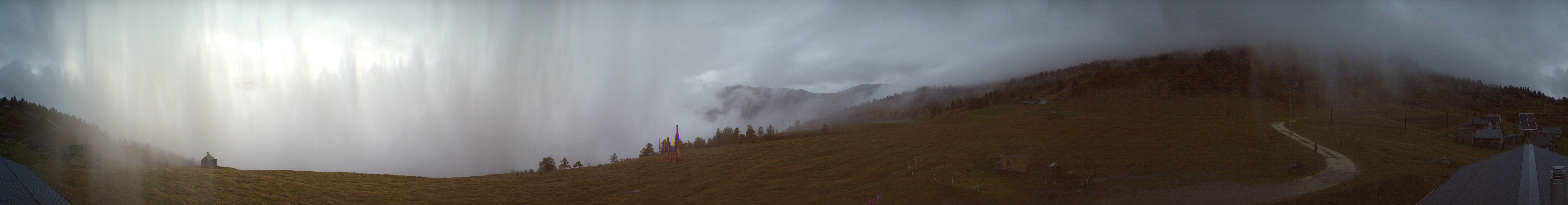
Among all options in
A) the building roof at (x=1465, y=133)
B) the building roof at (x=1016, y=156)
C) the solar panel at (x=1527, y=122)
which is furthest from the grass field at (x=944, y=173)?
the solar panel at (x=1527, y=122)

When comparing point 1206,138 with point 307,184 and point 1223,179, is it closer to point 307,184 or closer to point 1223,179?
point 1223,179

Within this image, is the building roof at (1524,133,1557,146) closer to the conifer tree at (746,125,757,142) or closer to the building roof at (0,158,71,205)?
the conifer tree at (746,125,757,142)

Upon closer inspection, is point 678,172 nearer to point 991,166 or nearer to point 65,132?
point 991,166

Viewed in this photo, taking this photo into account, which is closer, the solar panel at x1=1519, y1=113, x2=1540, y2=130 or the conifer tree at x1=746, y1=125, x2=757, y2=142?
the solar panel at x1=1519, y1=113, x2=1540, y2=130

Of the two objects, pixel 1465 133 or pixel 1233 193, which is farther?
pixel 1465 133

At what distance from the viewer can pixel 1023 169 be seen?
133 ft

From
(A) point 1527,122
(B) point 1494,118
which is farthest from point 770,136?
(A) point 1527,122

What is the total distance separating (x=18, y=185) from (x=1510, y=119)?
156400 millimetres

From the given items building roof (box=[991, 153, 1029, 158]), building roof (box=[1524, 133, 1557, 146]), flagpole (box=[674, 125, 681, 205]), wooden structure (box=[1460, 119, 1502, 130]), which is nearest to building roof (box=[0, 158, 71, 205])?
flagpole (box=[674, 125, 681, 205])

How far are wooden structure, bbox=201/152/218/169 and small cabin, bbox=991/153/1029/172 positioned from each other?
84.8 m

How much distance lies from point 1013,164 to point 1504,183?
23.6 meters

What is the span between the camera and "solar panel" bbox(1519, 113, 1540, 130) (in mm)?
54188

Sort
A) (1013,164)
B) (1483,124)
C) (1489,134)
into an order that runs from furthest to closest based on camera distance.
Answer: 1. (1483,124)
2. (1489,134)
3. (1013,164)

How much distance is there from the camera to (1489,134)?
50.2 meters
